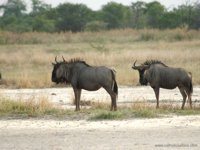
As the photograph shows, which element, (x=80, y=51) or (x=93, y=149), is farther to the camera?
(x=80, y=51)

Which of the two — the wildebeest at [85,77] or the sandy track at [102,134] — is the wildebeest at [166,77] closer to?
the wildebeest at [85,77]

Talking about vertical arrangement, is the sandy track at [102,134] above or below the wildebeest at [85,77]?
below

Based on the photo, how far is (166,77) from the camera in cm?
1666

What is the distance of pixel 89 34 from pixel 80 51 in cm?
1100

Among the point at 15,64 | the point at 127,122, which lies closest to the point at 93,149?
the point at 127,122

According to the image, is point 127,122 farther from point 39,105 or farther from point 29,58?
point 29,58

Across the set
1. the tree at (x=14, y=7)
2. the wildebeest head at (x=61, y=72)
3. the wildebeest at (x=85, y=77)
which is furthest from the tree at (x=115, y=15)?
the wildebeest at (x=85, y=77)

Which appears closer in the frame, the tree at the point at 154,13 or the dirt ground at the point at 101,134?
the dirt ground at the point at 101,134

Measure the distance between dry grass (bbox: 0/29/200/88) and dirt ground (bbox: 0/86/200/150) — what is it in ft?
32.0

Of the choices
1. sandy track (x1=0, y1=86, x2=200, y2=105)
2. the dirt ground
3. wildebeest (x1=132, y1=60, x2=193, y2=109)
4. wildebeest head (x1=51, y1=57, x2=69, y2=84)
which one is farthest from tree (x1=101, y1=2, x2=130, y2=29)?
the dirt ground

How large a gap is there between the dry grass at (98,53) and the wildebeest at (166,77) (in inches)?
248

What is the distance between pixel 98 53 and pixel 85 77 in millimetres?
18416

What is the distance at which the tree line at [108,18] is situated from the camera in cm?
5978

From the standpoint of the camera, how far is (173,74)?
16.5 meters
